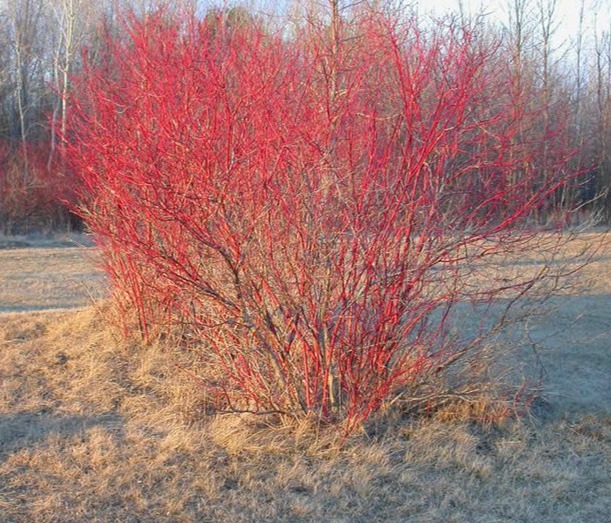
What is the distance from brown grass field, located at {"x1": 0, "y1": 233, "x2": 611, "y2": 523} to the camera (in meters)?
3.67

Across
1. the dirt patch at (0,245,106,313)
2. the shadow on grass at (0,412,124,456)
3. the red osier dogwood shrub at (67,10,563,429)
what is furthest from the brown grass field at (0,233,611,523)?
the dirt patch at (0,245,106,313)

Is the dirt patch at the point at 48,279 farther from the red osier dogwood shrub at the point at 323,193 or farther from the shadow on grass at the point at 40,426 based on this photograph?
→ the red osier dogwood shrub at the point at 323,193

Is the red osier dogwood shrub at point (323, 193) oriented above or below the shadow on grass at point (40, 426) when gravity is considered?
above

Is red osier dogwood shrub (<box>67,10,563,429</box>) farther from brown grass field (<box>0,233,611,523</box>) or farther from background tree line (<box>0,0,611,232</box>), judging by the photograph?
background tree line (<box>0,0,611,232</box>)

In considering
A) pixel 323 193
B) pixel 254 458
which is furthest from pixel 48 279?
pixel 323 193

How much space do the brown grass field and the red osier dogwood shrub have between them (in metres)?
0.33

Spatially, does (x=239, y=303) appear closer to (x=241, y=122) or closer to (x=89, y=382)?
(x=241, y=122)

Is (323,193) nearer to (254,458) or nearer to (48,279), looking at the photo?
(254,458)

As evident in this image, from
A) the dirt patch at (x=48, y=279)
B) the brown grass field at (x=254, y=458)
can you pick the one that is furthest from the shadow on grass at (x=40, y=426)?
the dirt patch at (x=48, y=279)

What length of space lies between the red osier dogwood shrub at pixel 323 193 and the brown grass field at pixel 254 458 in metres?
0.33

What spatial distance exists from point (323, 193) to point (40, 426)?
2404 millimetres

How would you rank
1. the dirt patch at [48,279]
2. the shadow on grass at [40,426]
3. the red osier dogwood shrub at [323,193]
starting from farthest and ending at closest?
the dirt patch at [48,279] → the shadow on grass at [40,426] → the red osier dogwood shrub at [323,193]

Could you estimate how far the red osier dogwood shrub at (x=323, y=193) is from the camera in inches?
155

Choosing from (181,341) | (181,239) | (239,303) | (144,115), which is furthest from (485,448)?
(144,115)
